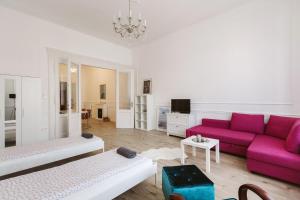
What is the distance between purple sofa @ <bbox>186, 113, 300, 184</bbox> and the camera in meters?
2.32

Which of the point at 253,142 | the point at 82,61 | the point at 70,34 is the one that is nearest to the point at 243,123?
the point at 253,142

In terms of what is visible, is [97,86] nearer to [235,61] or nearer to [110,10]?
[110,10]

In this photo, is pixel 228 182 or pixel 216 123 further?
pixel 216 123

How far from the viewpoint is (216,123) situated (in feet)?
13.8

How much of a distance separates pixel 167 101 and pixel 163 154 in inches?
97.9

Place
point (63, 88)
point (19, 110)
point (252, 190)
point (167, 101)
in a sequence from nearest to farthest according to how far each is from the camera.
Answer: point (252, 190), point (19, 110), point (63, 88), point (167, 101)

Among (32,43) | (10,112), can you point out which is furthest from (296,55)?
(10,112)

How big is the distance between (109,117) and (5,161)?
20.1ft

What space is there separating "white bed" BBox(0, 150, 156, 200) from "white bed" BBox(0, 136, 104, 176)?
0.65 m

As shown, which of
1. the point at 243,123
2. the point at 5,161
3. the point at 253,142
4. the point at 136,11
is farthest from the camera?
the point at 136,11

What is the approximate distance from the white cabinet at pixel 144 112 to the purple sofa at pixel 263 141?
85.1 inches

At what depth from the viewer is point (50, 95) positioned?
4.41 metres

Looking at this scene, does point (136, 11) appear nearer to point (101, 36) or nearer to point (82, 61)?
point (101, 36)

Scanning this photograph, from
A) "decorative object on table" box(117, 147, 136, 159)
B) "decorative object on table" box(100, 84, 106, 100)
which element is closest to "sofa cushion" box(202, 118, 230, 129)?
"decorative object on table" box(117, 147, 136, 159)
